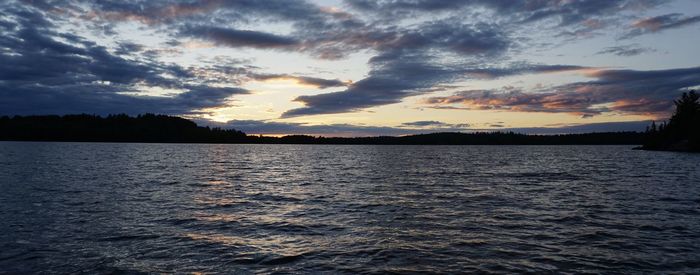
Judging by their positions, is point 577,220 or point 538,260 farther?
point 577,220

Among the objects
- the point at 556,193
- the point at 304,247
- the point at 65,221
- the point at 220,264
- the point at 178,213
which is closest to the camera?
the point at 220,264

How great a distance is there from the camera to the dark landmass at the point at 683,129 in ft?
492

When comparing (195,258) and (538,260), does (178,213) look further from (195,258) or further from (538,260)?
(538,260)

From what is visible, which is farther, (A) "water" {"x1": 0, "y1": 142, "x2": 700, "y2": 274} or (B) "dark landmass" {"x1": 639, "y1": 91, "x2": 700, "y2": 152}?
(B) "dark landmass" {"x1": 639, "y1": 91, "x2": 700, "y2": 152}

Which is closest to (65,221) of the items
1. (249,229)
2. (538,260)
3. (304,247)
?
(249,229)

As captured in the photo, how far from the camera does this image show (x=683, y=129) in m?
164

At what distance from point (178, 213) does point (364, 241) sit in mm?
12951

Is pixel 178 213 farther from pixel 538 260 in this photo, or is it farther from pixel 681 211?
pixel 681 211

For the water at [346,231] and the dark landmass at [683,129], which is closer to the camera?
the water at [346,231]

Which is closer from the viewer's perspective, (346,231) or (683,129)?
(346,231)

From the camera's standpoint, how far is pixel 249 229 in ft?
69.3

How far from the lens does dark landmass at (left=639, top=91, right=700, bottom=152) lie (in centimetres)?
14988

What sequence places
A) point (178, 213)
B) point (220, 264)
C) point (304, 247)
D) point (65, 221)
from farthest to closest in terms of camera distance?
point (178, 213), point (65, 221), point (304, 247), point (220, 264)

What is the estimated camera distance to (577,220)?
77.9 ft
